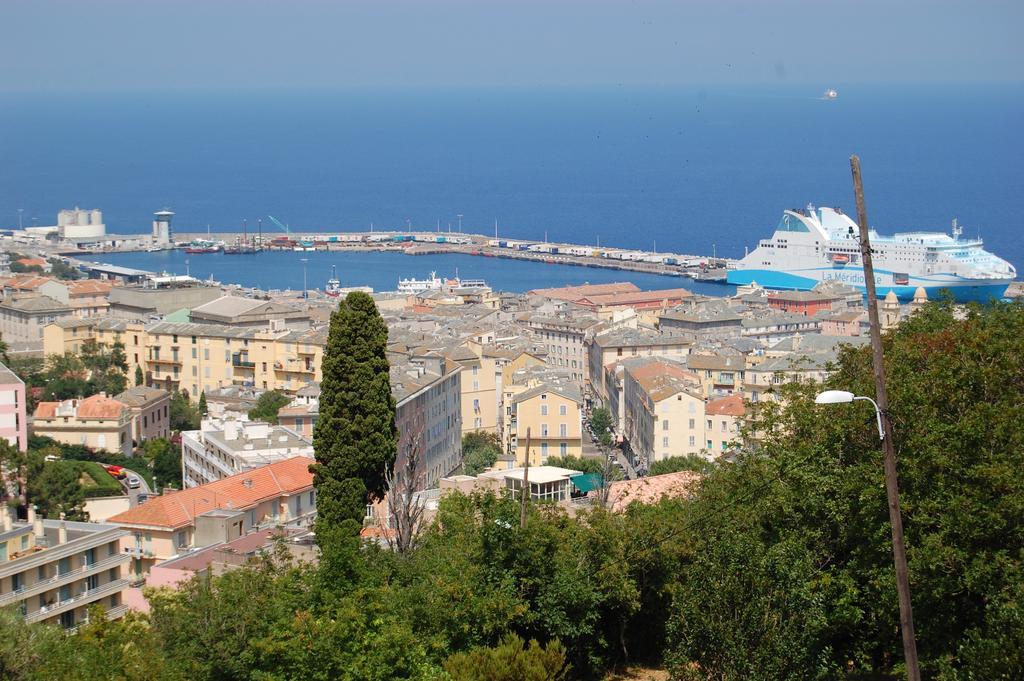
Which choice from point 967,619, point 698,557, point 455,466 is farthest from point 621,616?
point 455,466

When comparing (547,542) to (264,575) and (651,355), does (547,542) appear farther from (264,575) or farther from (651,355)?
(651,355)

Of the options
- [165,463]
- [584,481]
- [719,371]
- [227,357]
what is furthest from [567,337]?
[584,481]

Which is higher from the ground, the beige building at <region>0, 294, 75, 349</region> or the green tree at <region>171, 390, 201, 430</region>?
the beige building at <region>0, 294, 75, 349</region>

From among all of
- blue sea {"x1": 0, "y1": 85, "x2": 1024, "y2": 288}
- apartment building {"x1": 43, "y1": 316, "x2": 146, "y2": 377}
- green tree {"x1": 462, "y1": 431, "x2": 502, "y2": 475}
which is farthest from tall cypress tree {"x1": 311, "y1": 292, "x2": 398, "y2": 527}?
blue sea {"x1": 0, "y1": 85, "x2": 1024, "y2": 288}

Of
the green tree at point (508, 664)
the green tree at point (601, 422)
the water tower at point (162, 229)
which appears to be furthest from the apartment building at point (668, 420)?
the water tower at point (162, 229)

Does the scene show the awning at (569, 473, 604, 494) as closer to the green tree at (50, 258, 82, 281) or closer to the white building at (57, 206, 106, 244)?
the green tree at (50, 258, 82, 281)

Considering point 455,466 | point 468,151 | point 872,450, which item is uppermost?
point 468,151
